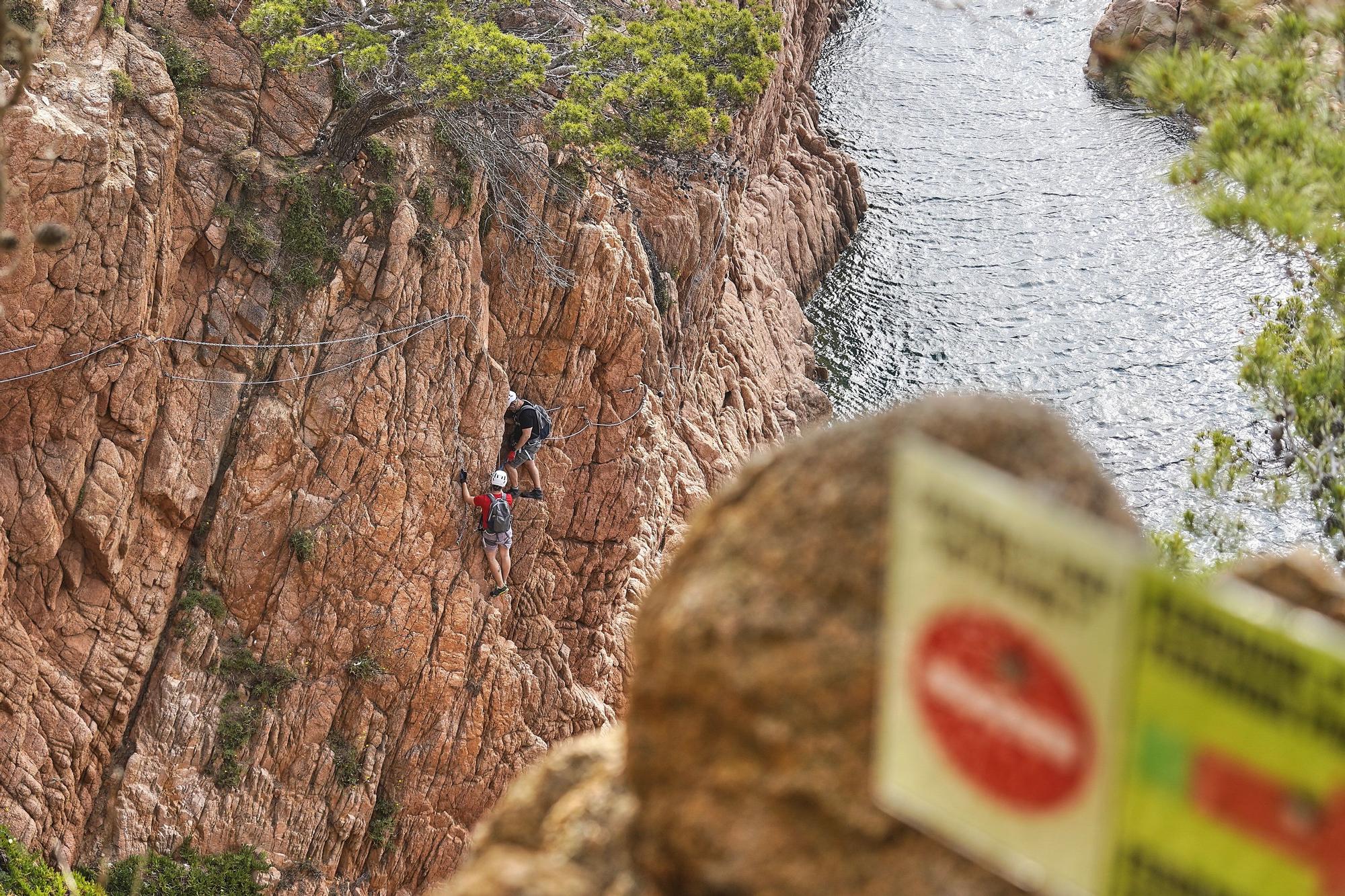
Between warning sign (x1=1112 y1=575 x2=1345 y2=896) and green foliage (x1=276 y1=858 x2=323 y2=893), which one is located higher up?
warning sign (x1=1112 y1=575 x2=1345 y2=896)

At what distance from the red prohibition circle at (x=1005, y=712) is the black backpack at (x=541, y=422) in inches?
575

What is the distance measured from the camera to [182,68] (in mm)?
15805

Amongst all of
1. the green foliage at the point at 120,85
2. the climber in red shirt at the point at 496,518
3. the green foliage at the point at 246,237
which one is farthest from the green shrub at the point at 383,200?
the climber in red shirt at the point at 496,518

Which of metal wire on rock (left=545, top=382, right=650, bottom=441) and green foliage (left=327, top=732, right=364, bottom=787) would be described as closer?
green foliage (left=327, top=732, right=364, bottom=787)

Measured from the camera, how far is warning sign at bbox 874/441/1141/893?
349 cm

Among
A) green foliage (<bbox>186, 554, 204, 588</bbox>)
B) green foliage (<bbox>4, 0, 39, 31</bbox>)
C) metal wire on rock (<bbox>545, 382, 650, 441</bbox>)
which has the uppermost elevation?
Answer: green foliage (<bbox>4, 0, 39, 31</bbox>)

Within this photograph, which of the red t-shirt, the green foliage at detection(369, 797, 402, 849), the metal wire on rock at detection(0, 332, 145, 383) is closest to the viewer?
the metal wire on rock at detection(0, 332, 145, 383)

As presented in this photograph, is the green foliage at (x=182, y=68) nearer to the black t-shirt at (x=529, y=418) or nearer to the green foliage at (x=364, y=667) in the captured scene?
the black t-shirt at (x=529, y=418)

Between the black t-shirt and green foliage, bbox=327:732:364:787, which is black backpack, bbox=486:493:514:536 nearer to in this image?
the black t-shirt

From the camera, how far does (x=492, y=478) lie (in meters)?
17.5

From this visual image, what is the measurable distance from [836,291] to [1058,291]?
20.2 ft

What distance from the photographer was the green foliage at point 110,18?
48.9 ft

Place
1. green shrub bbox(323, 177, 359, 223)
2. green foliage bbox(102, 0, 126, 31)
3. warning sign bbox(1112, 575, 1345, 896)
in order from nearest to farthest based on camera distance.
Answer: warning sign bbox(1112, 575, 1345, 896) → green foliage bbox(102, 0, 126, 31) → green shrub bbox(323, 177, 359, 223)

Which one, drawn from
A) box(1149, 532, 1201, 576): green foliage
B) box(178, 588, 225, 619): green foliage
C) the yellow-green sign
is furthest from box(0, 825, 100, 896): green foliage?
the yellow-green sign
